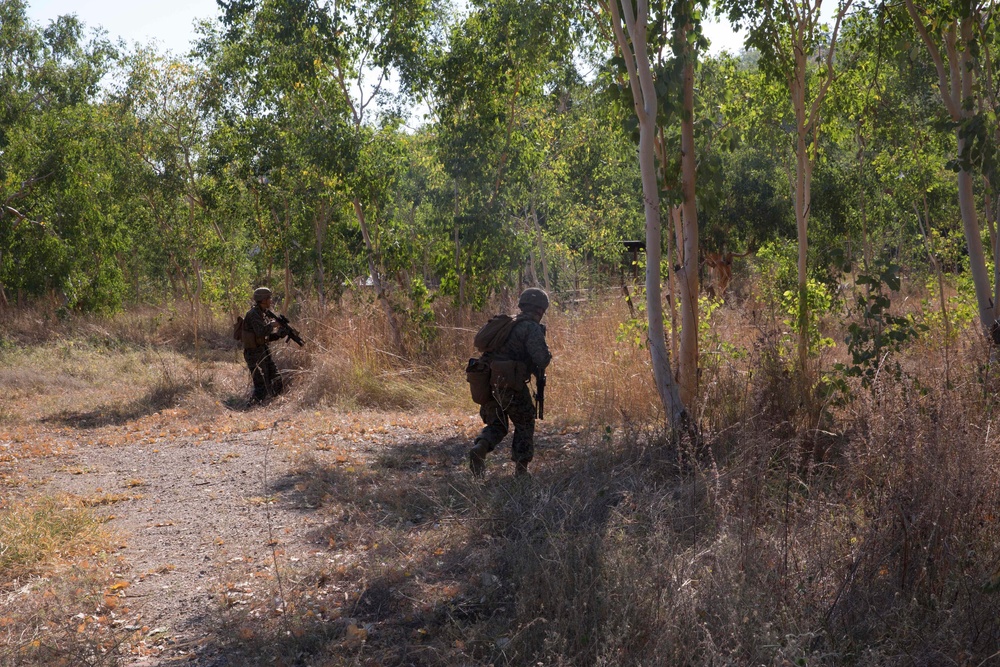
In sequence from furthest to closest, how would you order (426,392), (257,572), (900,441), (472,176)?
(472,176) → (426,392) → (257,572) → (900,441)

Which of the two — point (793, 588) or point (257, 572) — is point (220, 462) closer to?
point (257, 572)

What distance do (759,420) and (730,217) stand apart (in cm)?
1801

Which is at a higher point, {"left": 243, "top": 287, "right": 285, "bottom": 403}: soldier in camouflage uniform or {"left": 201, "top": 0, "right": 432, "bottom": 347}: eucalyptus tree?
{"left": 201, "top": 0, "right": 432, "bottom": 347}: eucalyptus tree

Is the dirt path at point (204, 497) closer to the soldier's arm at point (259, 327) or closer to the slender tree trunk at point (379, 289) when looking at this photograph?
the soldier's arm at point (259, 327)

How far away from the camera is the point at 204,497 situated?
6.83 meters

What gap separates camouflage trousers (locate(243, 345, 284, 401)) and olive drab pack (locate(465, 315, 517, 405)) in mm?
5792

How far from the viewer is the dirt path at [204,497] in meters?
4.60

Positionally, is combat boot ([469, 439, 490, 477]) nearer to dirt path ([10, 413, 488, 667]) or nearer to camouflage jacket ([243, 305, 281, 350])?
dirt path ([10, 413, 488, 667])

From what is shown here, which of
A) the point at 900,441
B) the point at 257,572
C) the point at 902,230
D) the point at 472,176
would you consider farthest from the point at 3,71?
the point at 900,441

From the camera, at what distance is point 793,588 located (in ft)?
12.9

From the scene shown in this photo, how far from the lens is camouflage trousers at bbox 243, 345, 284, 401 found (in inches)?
468

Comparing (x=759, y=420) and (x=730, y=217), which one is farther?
(x=730, y=217)

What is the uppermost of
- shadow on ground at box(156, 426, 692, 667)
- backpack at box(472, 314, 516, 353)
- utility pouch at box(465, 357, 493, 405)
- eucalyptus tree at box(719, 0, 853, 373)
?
eucalyptus tree at box(719, 0, 853, 373)


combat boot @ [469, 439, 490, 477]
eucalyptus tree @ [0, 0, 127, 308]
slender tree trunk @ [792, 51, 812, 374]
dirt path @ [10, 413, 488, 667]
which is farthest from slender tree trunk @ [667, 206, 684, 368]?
eucalyptus tree @ [0, 0, 127, 308]
